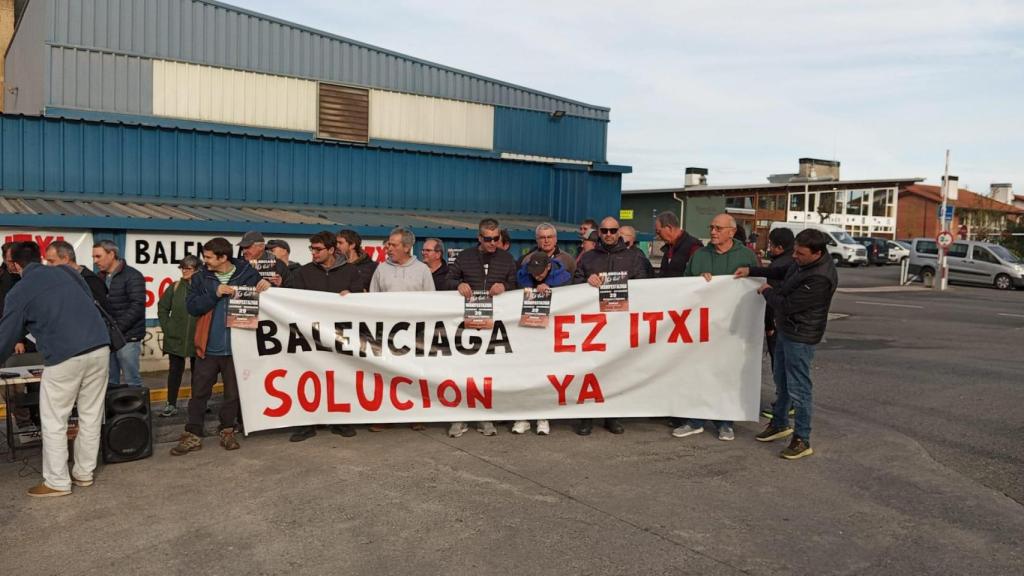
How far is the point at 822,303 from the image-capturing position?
6926mm

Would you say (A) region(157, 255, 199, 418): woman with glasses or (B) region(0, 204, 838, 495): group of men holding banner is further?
(A) region(157, 255, 199, 418): woman with glasses

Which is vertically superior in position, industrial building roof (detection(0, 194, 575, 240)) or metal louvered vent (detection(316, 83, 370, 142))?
metal louvered vent (detection(316, 83, 370, 142))

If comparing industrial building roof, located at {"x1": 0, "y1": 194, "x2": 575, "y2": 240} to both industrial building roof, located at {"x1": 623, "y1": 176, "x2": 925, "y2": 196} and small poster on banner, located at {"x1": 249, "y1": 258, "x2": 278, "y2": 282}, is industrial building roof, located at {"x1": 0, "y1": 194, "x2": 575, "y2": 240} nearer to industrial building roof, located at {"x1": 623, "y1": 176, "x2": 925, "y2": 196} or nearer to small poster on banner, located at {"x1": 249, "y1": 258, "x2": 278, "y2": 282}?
small poster on banner, located at {"x1": 249, "y1": 258, "x2": 278, "y2": 282}

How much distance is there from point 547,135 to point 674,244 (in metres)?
17.0

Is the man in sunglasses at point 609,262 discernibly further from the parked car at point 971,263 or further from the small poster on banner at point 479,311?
the parked car at point 971,263

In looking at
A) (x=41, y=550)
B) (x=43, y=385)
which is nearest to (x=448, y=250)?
(x=43, y=385)

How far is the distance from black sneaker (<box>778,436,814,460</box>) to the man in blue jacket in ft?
15.5

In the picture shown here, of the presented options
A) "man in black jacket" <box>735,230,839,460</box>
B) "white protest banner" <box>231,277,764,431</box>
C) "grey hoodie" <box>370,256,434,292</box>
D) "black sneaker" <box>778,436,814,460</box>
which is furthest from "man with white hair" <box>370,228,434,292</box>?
"black sneaker" <box>778,436,814,460</box>

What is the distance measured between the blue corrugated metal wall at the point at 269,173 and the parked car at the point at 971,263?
61.0 ft

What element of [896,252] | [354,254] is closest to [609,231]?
[354,254]

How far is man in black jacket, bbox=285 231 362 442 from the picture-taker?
779 centimetres

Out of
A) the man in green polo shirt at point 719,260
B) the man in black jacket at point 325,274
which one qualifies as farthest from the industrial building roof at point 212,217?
the man in green polo shirt at point 719,260

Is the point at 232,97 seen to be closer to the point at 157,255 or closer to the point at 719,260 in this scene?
the point at 157,255

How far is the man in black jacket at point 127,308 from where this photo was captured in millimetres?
8039
